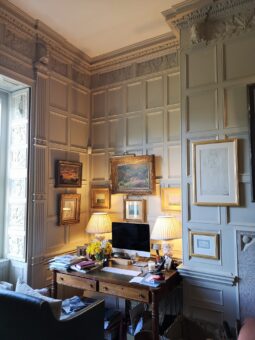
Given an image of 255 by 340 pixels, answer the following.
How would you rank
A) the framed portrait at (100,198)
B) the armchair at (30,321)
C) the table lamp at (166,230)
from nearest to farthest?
1. the armchair at (30,321)
2. the table lamp at (166,230)
3. the framed portrait at (100,198)

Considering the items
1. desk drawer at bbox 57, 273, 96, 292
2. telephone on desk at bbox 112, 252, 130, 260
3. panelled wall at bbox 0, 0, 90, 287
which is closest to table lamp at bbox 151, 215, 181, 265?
telephone on desk at bbox 112, 252, 130, 260

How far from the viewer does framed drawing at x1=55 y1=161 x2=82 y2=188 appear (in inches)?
140

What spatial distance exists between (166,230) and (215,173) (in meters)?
0.86

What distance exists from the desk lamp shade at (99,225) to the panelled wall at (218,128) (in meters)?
1.17

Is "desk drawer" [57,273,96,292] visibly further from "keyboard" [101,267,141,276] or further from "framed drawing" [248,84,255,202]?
"framed drawing" [248,84,255,202]

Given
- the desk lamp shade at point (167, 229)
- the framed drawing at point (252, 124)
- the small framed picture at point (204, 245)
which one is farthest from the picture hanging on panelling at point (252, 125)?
the desk lamp shade at point (167, 229)

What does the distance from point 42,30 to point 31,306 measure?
9.94 feet

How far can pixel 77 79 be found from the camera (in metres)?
4.04

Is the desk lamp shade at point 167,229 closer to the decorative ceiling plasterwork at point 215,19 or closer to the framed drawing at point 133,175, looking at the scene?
the framed drawing at point 133,175

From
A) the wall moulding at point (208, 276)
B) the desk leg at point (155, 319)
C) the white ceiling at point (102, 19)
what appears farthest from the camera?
the white ceiling at point (102, 19)

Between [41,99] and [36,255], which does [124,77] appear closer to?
[41,99]

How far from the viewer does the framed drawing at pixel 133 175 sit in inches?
139

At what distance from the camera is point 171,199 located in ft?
11.1

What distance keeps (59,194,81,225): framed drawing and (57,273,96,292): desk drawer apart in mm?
750
